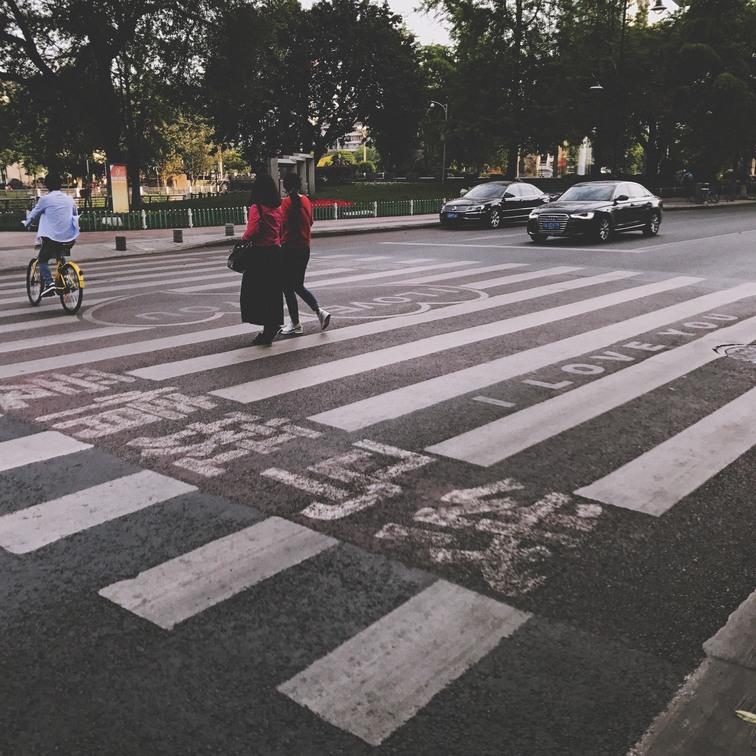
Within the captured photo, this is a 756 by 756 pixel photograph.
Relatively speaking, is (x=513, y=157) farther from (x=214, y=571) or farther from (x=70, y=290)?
(x=214, y=571)

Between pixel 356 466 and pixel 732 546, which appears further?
pixel 356 466

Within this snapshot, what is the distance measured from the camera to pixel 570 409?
6.61 meters

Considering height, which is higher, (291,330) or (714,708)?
(291,330)

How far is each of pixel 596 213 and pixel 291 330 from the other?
45.8ft

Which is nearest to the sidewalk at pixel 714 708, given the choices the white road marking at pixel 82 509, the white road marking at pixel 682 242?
the white road marking at pixel 82 509

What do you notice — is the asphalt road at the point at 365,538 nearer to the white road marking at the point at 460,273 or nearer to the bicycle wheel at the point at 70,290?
the bicycle wheel at the point at 70,290

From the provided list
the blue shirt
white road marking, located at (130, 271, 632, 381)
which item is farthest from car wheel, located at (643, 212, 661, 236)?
the blue shirt

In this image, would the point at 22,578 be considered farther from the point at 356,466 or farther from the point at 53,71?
the point at 53,71

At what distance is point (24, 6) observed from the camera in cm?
3281

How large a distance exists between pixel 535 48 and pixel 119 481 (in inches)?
1753

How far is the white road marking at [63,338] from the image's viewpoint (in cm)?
894

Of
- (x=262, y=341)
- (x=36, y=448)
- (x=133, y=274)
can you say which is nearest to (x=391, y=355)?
(x=262, y=341)

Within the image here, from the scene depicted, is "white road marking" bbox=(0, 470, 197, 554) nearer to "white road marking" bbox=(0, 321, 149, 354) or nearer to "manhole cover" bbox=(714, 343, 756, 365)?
"white road marking" bbox=(0, 321, 149, 354)

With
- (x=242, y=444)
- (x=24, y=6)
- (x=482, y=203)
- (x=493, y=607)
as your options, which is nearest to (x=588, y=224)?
(x=482, y=203)
